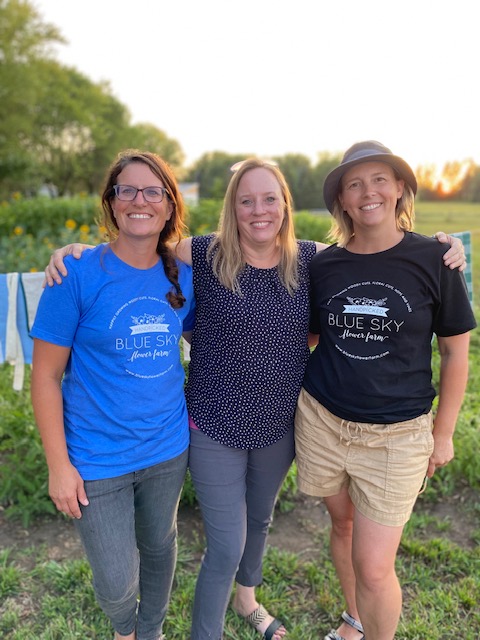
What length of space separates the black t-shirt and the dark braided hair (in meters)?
0.63

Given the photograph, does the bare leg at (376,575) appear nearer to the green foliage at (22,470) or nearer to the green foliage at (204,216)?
the green foliage at (22,470)

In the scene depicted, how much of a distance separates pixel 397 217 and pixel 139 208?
106 centimetres

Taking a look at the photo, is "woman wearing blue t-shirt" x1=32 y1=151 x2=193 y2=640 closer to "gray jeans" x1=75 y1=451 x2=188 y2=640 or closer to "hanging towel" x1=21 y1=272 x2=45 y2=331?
"gray jeans" x1=75 y1=451 x2=188 y2=640

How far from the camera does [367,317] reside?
6.31 ft

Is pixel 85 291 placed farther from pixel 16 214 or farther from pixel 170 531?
pixel 16 214

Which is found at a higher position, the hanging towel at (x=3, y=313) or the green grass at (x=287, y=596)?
the hanging towel at (x=3, y=313)

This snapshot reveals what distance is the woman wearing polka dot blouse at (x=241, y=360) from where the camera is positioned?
1.99 m

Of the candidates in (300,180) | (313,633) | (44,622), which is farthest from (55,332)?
(300,180)

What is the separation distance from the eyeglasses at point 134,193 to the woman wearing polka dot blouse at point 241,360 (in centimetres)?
31

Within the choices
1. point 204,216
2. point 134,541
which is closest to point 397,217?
point 134,541

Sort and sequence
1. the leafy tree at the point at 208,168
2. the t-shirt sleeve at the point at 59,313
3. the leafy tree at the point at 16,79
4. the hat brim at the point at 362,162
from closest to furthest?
the t-shirt sleeve at the point at 59,313 → the hat brim at the point at 362,162 → the leafy tree at the point at 16,79 → the leafy tree at the point at 208,168

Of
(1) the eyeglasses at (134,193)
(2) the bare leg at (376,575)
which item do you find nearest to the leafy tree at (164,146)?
(1) the eyeglasses at (134,193)

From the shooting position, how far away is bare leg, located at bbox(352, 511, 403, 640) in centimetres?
194

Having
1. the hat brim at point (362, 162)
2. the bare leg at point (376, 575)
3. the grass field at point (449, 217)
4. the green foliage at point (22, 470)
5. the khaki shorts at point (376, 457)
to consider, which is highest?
the hat brim at point (362, 162)
